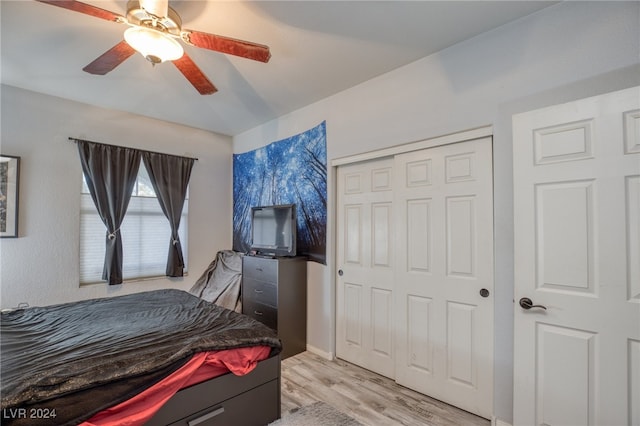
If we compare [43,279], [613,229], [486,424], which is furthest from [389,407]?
[43,279]

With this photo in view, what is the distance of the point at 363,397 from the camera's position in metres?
2.37

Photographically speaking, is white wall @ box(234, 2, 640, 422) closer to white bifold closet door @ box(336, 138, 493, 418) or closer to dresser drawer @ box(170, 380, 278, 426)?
white bifold closet door @ box(336, 138, 493, 418)

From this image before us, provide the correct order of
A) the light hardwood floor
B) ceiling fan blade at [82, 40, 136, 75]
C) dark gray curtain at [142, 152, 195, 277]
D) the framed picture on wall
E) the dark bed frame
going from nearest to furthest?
the dark bed frame
ceiling fan blade at [82, 40, 136, 75]
the light hardwood floor
the framed picture on wall
dark gray curtain at [142, 152, 195, 277]

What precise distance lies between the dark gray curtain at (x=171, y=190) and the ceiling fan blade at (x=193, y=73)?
78.0 inches

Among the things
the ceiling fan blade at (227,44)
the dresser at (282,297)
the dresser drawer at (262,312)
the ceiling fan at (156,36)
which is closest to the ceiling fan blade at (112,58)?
the ceiling fan at (156,36)

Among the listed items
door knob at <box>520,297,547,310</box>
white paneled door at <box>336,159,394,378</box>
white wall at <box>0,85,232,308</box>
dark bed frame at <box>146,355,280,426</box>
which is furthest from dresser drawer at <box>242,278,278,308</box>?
door knob at <box>520,297,547,310</box>

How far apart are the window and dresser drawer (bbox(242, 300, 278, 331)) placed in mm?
1256

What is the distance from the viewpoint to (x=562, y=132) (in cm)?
174

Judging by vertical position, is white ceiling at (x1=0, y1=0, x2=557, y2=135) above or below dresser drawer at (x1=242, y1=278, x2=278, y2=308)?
above

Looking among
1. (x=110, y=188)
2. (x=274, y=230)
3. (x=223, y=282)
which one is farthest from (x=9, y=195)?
(x=274, y=230)

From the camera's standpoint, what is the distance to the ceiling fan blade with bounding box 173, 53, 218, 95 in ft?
6.02

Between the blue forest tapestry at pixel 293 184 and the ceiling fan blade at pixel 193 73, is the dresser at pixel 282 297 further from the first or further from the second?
the ceiling fan blade at pixel 193 73

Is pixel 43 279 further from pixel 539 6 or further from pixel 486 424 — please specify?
pixel 539 6

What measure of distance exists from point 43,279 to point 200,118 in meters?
2.47
